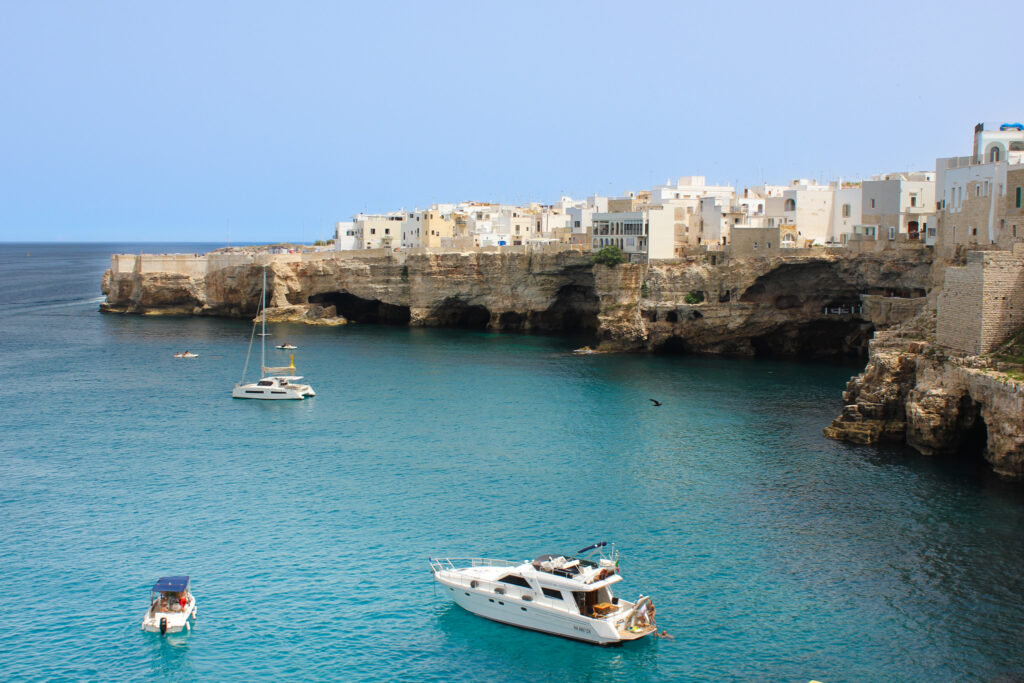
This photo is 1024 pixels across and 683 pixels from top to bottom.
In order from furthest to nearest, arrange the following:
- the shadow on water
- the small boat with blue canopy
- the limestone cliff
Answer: the limestone cliff → the small boat with blue canopy → the shadow on water

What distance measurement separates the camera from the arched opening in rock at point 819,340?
74.9 metres

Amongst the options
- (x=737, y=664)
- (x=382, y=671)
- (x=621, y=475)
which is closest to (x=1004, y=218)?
(x=621, y=475)

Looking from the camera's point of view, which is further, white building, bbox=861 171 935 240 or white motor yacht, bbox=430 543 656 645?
white building, bbox=861 171 935 240

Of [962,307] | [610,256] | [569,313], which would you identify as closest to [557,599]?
[962,307]

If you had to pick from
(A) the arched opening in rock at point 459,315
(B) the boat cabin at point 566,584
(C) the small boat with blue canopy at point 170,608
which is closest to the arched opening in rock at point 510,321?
(A) the arched opening in rock at point 459,315

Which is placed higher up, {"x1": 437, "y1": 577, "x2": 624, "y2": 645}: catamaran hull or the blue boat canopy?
the blue boat canopy

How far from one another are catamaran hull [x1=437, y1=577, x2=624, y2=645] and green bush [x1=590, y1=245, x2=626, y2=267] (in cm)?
5490

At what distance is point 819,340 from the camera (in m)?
77.6

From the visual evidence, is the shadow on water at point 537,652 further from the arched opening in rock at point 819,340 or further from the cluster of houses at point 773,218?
the arched opening in rock at point 819,340

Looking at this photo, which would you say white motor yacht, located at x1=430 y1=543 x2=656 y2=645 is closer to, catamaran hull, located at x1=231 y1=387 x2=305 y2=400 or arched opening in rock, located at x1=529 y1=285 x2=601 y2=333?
catamaran hull, located at x1=231 y1=387 x2=305 y2=400

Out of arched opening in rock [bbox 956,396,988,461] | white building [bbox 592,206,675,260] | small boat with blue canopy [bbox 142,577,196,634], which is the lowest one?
small boat with blue canopy [bbox 142,577,196,634]

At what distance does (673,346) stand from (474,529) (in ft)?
160

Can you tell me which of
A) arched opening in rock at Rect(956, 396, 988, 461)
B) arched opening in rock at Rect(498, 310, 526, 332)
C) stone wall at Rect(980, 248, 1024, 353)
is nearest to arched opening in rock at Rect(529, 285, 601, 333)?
arched opening in rock at Rect(498, 310, 526, 332)

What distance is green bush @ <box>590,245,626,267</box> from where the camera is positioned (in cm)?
8150
